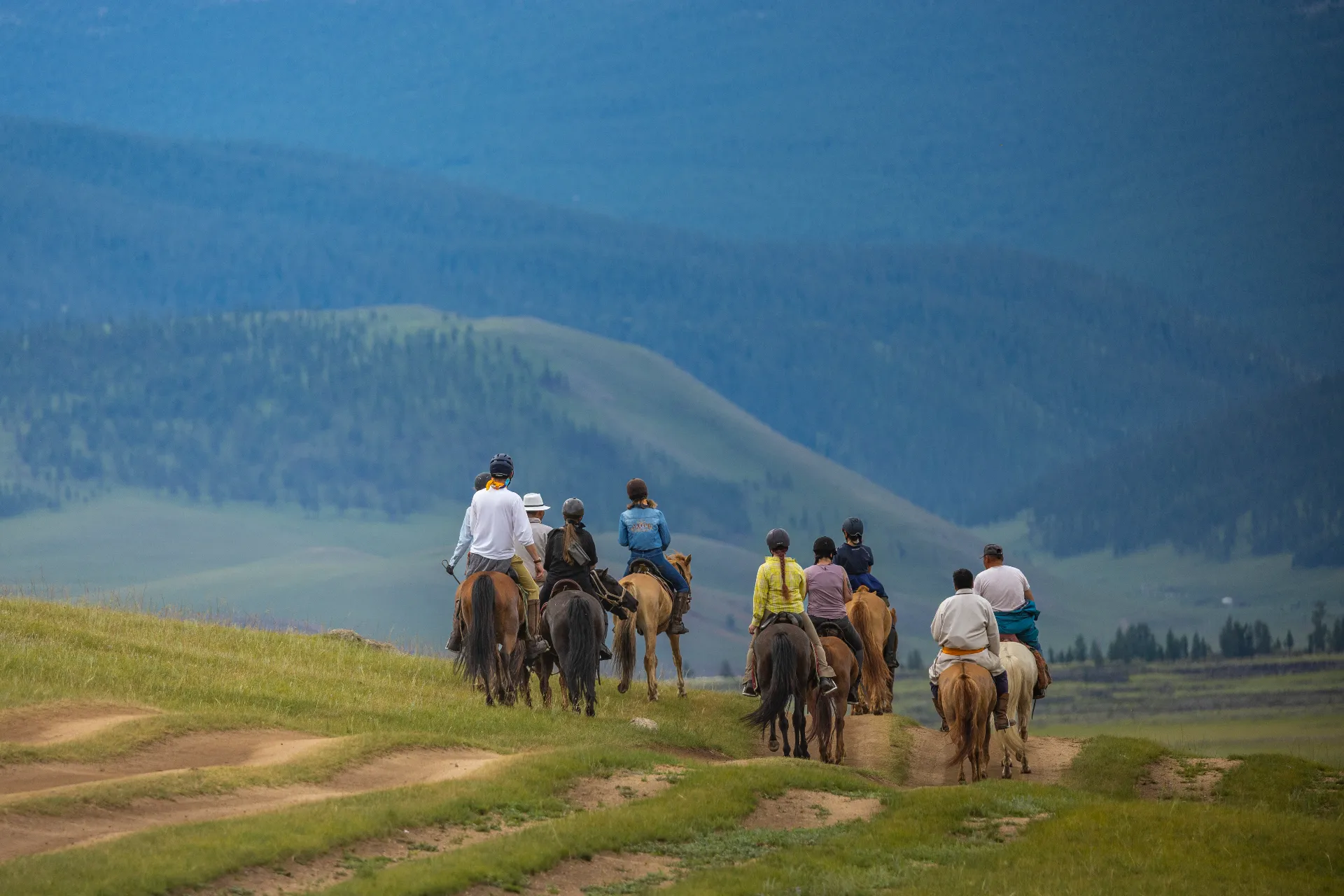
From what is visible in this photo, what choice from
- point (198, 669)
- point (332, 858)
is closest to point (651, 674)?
point (198, 669)

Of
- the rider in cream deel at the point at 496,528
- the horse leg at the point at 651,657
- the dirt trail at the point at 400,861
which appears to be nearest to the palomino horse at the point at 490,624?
the rider in cream deel at the point at 496,528

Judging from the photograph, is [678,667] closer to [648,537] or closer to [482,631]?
[648,537]

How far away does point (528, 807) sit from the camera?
54.5ft

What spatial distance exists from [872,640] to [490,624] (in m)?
6.65

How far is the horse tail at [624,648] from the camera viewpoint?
2638cm

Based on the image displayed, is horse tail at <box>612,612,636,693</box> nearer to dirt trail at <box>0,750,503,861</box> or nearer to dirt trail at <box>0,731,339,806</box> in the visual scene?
dirt trail at <box>0,750,503,861</box>

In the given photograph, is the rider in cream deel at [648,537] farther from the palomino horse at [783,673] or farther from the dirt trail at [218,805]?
the dirt trail at [218,805]

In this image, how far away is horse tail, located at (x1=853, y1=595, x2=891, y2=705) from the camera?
27250 millimetres

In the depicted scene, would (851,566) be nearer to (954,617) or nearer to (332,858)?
(954,617)

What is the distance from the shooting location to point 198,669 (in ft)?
85.0

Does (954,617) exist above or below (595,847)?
above

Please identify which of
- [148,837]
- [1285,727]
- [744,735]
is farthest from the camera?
[1285,727]

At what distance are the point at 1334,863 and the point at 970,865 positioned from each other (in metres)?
3.54

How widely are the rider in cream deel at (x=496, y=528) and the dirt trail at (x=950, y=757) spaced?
6121mm
